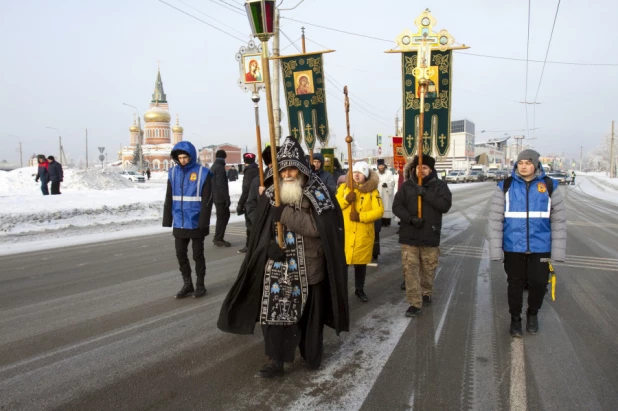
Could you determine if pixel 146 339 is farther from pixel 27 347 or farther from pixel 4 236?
pixel 4 236

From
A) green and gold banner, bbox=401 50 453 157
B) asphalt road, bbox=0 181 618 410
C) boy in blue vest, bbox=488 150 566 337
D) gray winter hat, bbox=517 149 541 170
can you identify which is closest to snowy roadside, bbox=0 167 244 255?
asphalt road, bbox=0 181 618 410

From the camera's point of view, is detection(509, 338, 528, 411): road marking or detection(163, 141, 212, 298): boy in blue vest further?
detection(163, 141, 212, 298): boy in blue vest

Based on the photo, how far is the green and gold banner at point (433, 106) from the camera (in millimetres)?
9742

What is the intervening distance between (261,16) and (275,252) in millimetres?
1888

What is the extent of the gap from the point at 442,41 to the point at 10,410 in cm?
1006

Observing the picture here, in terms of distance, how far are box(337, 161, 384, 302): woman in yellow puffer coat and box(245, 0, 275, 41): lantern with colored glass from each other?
238cm

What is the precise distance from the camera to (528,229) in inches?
158

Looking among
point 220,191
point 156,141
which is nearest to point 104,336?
point 220,191

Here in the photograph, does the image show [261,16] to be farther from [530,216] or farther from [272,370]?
[530,216]

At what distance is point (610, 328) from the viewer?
14.3 ft

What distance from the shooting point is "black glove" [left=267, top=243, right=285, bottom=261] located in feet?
10.2

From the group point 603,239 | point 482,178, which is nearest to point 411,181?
point 603,239

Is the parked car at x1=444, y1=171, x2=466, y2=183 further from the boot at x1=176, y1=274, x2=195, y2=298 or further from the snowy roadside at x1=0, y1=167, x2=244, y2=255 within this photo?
the boot at x1=176, y1=274, x2=195, y2=298

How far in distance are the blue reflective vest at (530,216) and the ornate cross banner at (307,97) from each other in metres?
6.82
